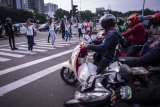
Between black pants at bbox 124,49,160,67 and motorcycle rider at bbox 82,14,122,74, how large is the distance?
1.84 ft

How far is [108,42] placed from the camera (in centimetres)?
382

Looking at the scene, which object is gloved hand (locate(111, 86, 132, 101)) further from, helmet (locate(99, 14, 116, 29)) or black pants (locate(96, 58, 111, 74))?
helmet (locate(99, 14, 116, 29))

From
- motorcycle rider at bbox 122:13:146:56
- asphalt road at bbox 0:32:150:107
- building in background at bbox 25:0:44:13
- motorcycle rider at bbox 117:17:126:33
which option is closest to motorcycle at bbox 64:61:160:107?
asphalt road at bbox 0:32:150:107

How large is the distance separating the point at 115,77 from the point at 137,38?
148 inches

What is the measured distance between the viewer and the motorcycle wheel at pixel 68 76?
574cm

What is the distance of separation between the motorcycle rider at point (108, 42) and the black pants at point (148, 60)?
560mm

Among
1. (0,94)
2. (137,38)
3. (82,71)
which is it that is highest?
(137,38)

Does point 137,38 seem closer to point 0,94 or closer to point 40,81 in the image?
point 40,81

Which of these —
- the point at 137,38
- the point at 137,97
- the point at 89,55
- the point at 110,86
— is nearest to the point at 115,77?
the point at 110,86

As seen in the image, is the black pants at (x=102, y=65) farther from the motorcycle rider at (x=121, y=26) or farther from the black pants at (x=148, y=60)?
the motorcycle rider at (x=121, y=26)

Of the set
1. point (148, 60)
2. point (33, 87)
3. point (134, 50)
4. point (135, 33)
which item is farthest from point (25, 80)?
point (148, 60)

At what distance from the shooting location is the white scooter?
4224 mm

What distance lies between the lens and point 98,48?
3.83 meters

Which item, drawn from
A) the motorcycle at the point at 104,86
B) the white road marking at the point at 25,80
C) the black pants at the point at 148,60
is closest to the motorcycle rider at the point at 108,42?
the black pants at the point at 148,60
